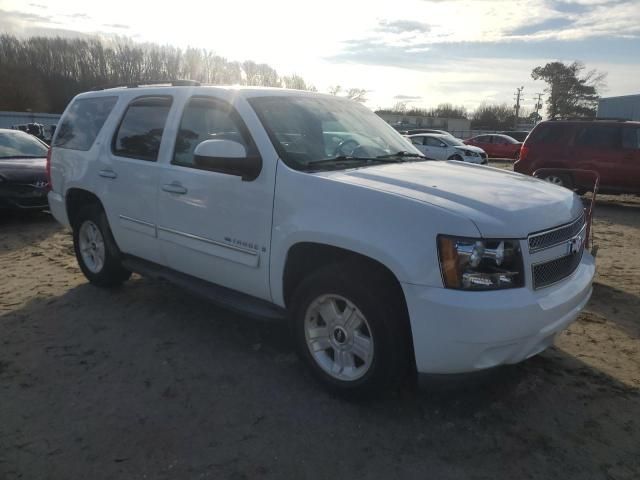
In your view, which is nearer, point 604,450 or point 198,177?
point 604,450

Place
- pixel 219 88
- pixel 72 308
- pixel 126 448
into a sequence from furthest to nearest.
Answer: pixel 72 308 → pixel 219 88 → pixel 126 448

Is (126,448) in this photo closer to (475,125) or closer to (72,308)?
(72,308)

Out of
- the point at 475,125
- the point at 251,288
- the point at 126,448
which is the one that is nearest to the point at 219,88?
the point at 251,288

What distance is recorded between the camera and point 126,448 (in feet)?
8.86

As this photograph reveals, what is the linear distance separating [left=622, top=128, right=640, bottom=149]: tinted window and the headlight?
32.9 ft

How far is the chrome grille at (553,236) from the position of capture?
2695 millimetres

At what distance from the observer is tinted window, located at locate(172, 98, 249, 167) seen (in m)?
3.59

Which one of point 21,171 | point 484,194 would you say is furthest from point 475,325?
point 21,171

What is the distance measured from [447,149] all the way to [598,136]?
338 inches

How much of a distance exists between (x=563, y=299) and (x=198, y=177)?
8.32 feet

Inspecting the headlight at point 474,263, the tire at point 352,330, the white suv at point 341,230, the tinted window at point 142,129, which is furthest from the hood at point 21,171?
the headlight at point 474,263

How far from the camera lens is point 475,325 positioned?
2475mm

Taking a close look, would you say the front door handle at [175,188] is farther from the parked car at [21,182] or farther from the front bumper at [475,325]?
the parked car at [21,182]

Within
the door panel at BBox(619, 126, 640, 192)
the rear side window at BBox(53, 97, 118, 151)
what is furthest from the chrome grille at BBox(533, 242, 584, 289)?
the door panel at BBox(619, 126, 640, 192)
